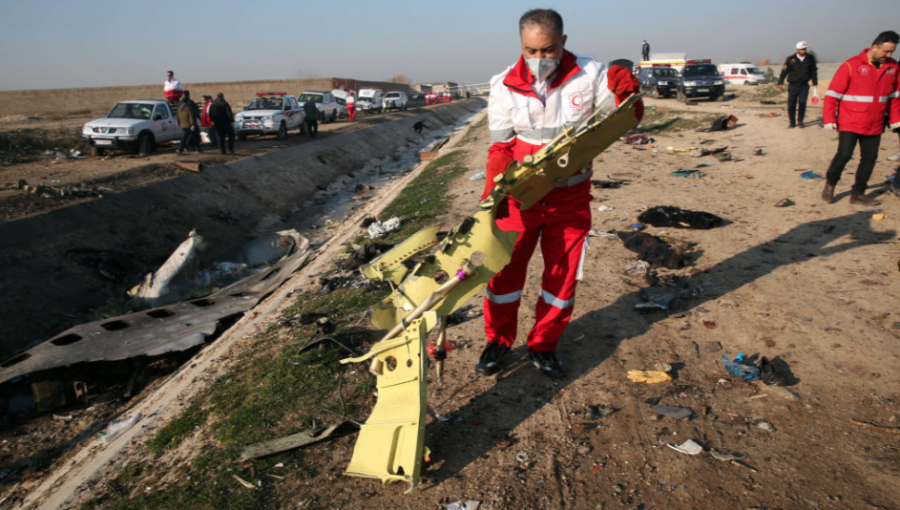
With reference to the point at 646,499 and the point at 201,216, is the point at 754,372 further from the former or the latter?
the point at 201,216

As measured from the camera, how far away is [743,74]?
3991cm

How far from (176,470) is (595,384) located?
2.43 meters

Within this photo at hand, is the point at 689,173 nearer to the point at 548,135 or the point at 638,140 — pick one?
the point at 638,140

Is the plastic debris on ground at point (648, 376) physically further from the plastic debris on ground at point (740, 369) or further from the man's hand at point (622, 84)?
the man's hand at point (622, 84)

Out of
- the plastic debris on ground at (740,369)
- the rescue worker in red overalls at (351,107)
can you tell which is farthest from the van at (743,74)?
the plastic debris on ground at (740,369)

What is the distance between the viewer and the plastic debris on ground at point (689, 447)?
256cm

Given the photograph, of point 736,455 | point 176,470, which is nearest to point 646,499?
point 736,455

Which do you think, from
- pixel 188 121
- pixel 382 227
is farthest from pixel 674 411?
pixel 188 121

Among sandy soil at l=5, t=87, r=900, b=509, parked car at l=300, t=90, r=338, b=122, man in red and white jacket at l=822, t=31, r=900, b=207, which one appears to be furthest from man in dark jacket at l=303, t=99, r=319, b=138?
man in red and white jacket at l=822, t=31, r=900, b=207

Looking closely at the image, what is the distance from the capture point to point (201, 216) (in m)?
11.1

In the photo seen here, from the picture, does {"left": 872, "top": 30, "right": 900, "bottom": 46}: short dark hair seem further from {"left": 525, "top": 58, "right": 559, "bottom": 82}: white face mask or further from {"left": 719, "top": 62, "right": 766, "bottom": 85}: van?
{"left": 719, "top": 62, "right": 766, "bottom": 85}: van

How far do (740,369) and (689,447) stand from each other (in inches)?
35.8

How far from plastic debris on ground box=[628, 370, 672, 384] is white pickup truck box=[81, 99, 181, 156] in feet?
50.4

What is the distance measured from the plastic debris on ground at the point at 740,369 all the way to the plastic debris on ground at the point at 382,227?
5035 mm
